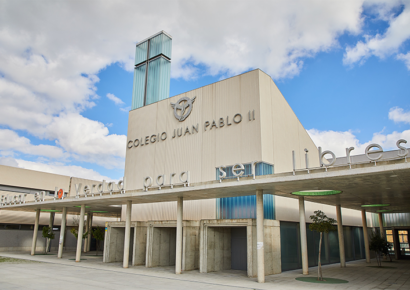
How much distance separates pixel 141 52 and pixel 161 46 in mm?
3266

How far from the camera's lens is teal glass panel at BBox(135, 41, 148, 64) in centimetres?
3981

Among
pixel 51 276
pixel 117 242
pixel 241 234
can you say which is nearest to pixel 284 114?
pixel 241 234

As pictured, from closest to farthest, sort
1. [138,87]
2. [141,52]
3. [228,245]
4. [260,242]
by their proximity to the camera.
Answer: [260,242] → [228,245] → [138,87] → [141,52]

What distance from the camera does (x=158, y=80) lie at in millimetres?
37719

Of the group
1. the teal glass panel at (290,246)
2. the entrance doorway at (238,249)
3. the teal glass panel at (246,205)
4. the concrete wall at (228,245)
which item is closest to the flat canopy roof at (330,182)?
the concrete wall at (228,245)

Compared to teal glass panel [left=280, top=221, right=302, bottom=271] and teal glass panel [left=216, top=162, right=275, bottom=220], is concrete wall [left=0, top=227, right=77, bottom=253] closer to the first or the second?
teal glass panel [left=216, top=162, right=275, bottom=220]

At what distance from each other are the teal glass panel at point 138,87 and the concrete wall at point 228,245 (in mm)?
19468

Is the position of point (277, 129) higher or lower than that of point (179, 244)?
higher

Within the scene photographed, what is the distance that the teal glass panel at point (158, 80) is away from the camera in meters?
37.1

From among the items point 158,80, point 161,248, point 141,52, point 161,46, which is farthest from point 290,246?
point 141,52

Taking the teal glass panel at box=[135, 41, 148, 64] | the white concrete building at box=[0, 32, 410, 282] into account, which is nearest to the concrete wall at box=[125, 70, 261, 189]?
the white concrete building at box=[0, 32, 410, 282]

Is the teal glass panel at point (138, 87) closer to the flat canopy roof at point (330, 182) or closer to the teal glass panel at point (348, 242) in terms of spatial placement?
the flat canopy roof at point (330, 182)

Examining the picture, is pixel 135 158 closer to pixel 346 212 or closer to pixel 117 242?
pixel 117 242

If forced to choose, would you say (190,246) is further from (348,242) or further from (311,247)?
(348,242)
